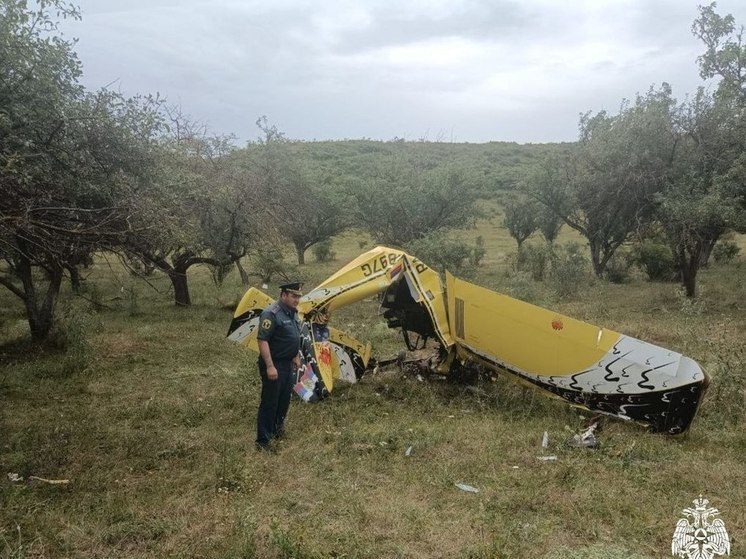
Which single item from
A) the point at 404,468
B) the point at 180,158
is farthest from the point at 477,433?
the point at 180,158

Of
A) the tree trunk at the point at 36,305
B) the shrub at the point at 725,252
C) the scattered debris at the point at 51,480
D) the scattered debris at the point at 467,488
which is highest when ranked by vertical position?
the tree trunk at the point at 36,305

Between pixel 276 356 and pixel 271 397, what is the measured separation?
0.45m

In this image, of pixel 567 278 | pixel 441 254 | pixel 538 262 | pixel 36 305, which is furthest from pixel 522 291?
pixel 36 305

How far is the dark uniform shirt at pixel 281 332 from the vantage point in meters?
5.92

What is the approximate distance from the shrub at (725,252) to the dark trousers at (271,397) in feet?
81.6

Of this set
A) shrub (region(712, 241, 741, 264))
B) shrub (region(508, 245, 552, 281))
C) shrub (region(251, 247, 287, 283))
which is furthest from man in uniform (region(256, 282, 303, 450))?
shrub (region(712, 241, 741, 264))

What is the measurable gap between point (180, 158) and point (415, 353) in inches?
289

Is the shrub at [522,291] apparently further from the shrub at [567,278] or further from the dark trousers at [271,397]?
the dark trousers at [271,397]

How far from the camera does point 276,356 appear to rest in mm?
6066

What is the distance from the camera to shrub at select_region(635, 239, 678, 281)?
20781mm

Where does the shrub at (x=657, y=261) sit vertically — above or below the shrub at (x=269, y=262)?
below

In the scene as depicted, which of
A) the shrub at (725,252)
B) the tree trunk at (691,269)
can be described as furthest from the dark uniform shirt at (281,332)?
the shrub at (725,252)

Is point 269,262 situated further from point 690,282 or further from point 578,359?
point 690,282

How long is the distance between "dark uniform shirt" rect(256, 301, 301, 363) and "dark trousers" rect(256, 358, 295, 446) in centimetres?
11
